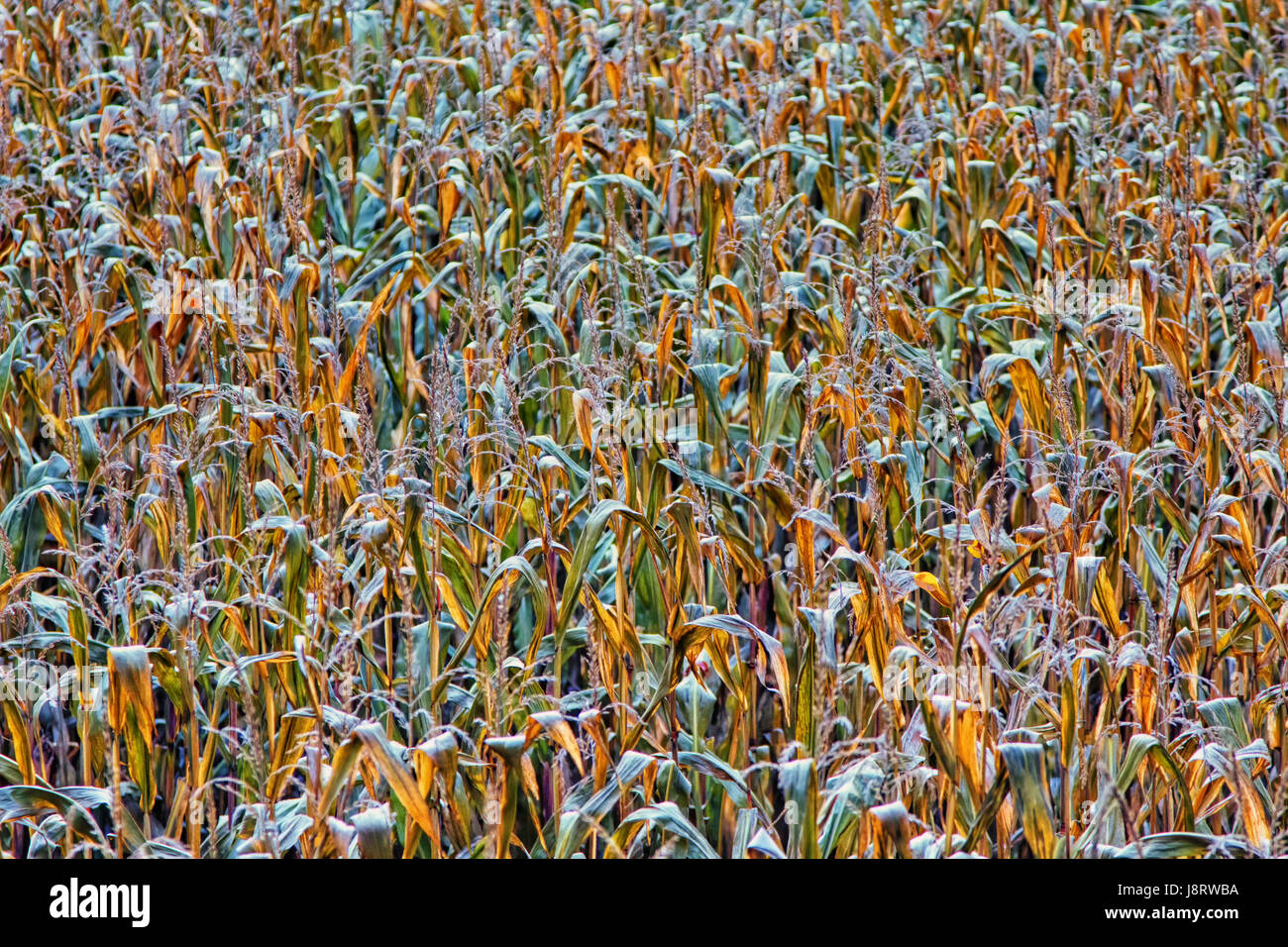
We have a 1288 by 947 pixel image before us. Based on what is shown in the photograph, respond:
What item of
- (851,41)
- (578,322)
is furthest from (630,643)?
(851,41)

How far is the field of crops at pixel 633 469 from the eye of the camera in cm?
231

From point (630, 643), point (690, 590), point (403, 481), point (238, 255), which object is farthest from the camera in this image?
point (238, 255)

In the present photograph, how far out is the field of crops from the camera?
2.31 meters

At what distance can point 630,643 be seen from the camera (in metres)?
2.45

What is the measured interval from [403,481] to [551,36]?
9.70 ft

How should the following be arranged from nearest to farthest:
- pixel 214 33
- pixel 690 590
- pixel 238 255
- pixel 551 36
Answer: pixel 690 590, pixel 238 255, pixel 551 36, pixel 214 33

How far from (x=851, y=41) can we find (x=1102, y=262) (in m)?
2.10

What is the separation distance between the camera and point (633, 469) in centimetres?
281

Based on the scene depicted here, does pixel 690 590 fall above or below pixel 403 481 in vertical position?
below

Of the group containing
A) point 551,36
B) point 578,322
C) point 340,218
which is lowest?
point 578,322

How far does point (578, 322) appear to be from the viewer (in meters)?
4.02
